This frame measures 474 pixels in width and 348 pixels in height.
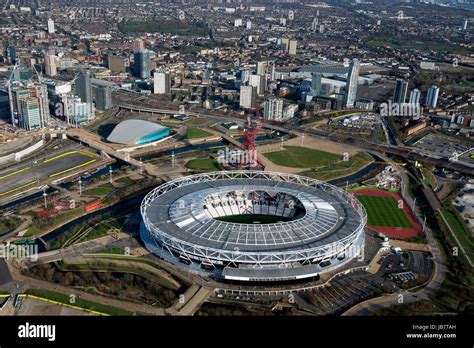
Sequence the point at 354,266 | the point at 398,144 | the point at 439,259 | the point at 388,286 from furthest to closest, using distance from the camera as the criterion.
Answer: the point at 398,144 < the point at 439,259 < the point at 354,266 < the point at 388,286

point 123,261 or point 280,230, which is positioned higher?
point 280,230

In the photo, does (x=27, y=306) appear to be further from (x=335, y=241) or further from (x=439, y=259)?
(x=439, y=259)

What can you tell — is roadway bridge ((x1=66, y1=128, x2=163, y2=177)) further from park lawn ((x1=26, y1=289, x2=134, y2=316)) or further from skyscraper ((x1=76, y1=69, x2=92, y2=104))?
park lawn ((x1=26, y1=289, x2=134, y2=316))

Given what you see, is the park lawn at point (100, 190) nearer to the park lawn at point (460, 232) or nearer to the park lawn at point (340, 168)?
the park lawn at point (340, 168)

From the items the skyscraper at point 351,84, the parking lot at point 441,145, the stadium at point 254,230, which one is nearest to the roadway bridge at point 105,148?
the stadium at point 254,230

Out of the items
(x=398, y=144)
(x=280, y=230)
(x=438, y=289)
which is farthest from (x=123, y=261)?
(x=398, y=144)

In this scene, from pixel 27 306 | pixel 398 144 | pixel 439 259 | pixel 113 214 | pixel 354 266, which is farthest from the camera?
pixel 398 144

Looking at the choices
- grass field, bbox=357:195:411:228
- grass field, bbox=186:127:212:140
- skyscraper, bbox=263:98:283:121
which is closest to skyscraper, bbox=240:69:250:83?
skyscraper, bbox=263:98:283:121
